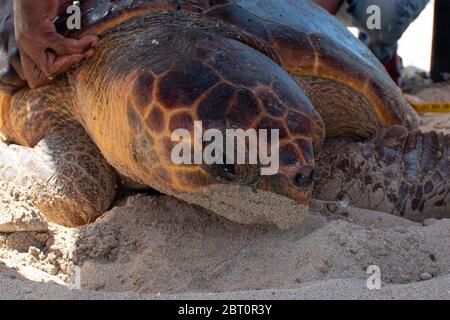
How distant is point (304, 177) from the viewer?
207cm

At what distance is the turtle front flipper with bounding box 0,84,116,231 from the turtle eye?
36.1 inches

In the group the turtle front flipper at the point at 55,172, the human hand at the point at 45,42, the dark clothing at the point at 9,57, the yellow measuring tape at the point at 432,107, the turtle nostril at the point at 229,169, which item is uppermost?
the human hand at the point at 45,42

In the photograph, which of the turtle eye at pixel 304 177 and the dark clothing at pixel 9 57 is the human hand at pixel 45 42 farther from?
the turtle eye at pixel 304 177

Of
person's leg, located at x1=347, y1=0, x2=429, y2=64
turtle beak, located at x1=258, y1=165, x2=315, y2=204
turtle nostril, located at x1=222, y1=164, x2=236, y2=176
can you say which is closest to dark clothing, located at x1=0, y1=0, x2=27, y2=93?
turtle nostril, located at x1=222, y1=164, x2=236, y2=176

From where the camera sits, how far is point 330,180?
2.78 meters

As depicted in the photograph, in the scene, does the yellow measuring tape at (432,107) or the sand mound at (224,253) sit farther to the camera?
the yellow measuring tape at (432,107)

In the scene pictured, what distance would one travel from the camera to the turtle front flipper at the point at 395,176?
2748 millimetres

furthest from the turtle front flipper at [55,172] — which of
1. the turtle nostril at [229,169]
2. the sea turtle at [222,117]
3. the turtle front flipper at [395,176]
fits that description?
the turtle front flipper at [395,176]

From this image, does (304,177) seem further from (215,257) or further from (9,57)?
(9,57)

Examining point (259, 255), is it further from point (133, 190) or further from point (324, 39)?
point (324, 39)

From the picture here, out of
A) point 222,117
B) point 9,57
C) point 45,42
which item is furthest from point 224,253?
point 9,57

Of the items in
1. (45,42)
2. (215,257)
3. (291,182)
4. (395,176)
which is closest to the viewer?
(291,182)

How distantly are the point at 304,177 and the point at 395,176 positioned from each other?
2.75 ft

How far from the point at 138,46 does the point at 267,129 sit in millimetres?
688
